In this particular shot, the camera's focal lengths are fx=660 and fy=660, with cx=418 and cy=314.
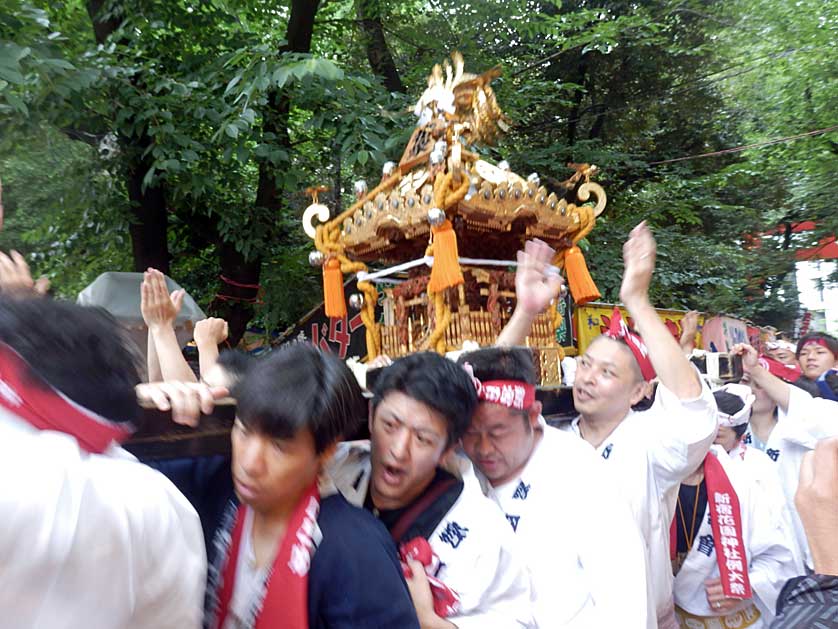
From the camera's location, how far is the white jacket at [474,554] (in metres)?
1.68

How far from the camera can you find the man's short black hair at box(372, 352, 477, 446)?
68.2 inches

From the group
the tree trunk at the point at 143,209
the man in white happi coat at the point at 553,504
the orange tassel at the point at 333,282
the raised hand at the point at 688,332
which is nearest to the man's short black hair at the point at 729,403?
the raised hand at the point at 688,332

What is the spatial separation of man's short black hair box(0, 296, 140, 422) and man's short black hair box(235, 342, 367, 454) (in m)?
0.33

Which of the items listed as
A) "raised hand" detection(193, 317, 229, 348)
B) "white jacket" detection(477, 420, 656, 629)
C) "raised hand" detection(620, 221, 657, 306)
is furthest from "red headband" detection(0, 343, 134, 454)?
→ "raised hand" detection(620, 221, 657, 306)

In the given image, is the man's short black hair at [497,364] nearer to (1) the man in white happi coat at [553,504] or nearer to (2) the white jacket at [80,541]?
(1) the man in white happi coat at [553,504]

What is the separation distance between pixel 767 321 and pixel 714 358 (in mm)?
11150

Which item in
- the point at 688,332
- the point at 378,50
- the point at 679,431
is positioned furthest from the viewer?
the point at 378,50

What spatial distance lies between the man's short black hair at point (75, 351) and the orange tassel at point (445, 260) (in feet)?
8.73

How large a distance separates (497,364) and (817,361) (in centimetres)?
457

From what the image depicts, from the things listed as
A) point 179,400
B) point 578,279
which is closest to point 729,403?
point 578,279

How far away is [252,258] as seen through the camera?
21.5ft

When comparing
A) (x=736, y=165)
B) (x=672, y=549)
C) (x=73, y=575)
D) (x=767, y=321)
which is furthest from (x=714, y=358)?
(x=767, y=321)

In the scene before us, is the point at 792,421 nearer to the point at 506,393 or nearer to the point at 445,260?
the point at 445,260

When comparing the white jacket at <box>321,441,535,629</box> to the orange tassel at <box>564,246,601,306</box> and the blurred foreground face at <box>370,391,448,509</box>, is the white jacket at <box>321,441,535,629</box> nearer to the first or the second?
the blurred foreground face at <box>370,391,448,509</box>
